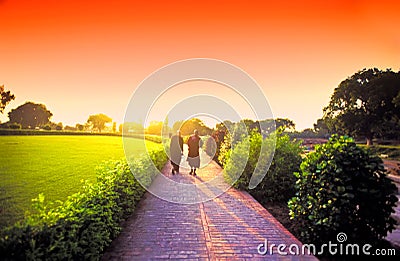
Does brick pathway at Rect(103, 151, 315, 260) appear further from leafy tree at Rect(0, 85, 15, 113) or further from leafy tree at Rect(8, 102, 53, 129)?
leafy tree at Rect(8, 102, 53, 129)

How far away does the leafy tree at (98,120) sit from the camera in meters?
106

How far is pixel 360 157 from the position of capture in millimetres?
4305

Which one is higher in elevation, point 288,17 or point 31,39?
point 288,17

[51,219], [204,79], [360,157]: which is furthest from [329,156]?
[204,79]

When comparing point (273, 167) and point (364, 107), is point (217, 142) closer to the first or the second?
point (273, 167)

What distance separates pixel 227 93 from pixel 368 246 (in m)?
10.5

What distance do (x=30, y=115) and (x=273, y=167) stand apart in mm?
83384

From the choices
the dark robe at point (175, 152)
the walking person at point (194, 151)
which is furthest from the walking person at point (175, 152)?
the walking person at point (194, 151)

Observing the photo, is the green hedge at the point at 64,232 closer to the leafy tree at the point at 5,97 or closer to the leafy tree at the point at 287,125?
the leafy tree at the point at 287,125

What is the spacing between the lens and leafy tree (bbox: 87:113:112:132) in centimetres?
10575

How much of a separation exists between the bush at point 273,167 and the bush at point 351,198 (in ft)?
10.7

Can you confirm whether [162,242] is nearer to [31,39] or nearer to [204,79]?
[31,39]

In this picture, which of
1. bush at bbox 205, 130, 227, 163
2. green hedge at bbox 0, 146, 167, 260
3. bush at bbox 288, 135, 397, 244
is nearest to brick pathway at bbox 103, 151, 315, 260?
green hedge at bbox 0, 146, 167, 260

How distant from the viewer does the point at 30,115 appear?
75312 millimetres
